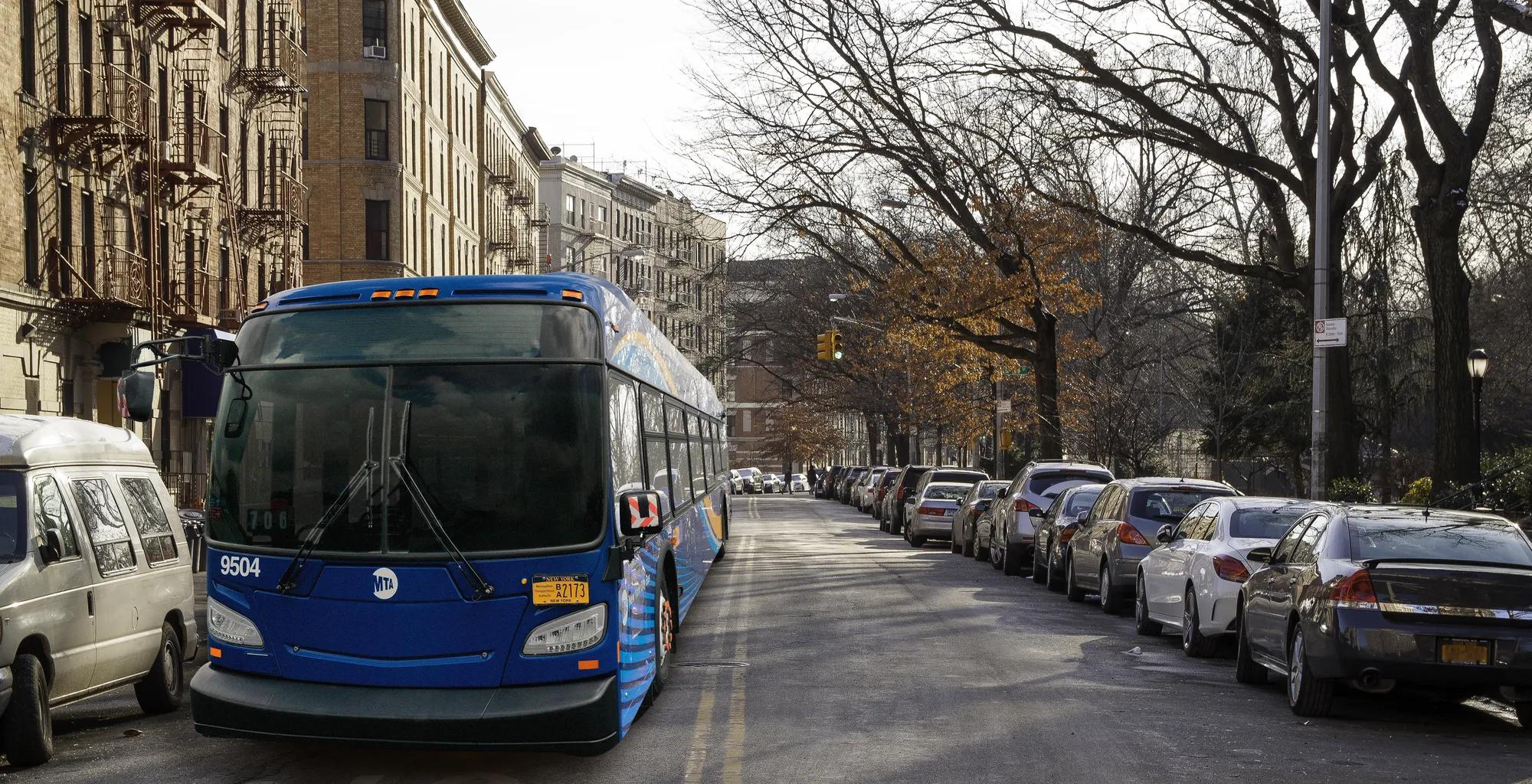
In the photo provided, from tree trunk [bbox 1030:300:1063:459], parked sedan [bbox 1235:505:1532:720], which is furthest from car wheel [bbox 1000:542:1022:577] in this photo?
parked sedan [bbox 1235:505:1532:720]

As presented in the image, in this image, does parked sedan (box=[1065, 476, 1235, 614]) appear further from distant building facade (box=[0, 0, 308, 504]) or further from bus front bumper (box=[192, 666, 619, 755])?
distant building facade (box=[0, 0, 308, 504])

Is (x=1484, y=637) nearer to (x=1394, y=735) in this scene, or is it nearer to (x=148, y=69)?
(x=1394, y=735)

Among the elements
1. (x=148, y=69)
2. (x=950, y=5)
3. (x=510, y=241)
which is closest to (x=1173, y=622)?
(x=950, y=5)

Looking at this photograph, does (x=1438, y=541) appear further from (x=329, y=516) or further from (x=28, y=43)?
(x=28, y=43)

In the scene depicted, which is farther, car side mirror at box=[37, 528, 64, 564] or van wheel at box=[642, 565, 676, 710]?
van wheel at box=[642, 565, 676, 710]

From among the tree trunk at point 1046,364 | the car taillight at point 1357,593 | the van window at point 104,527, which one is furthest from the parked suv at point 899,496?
the van window at point 104,527

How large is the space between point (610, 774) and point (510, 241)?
70.0 metres

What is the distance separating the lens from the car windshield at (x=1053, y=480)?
2575 centimetres

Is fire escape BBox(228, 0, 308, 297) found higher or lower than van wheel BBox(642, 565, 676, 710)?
higher

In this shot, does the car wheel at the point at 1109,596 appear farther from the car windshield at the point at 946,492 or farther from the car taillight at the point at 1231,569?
the car windshield at the point at 946,492

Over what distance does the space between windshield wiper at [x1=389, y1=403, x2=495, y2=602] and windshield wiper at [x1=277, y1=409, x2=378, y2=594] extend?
148 mm

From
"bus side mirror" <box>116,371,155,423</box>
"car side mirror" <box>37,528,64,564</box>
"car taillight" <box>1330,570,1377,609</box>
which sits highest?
"bus side mirror" <box>116,371,155,423</box>

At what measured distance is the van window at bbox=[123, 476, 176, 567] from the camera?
37.5ft

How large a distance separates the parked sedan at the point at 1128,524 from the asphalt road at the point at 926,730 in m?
1.94
